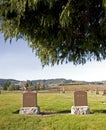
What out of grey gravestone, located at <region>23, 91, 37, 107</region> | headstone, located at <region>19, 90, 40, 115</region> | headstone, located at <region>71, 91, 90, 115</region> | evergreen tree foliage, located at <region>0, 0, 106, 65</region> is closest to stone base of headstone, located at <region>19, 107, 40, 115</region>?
headstone, located at <region>19, 90, 40, 115</region>

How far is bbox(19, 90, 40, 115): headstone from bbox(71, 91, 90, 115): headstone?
264 cm

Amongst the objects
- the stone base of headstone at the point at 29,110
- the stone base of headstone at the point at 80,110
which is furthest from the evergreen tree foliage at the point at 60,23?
the stone base of headstone at the point at 29,110

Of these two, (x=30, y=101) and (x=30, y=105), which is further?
(x=30, y=101)

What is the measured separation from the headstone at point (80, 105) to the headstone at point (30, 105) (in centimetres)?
264

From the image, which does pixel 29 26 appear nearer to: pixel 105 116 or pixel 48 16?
pixel 48 16

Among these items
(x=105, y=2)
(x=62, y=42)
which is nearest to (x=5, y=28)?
(x=62, y=42)

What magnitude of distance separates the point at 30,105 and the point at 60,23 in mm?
15021

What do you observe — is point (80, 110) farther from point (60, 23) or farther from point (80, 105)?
point (60, 23)

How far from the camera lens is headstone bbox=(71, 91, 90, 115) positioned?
22500 millimetres

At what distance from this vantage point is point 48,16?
929cm

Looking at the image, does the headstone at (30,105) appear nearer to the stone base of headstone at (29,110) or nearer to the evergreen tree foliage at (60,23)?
the stone base of headstone at (29,110)

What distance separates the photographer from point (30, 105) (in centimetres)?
2344

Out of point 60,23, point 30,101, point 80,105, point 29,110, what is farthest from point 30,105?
point 60,23

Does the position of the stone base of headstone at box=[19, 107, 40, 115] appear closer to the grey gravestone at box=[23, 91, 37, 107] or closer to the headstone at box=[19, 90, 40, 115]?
the headstone at box=[19, 90, 40, 115]
